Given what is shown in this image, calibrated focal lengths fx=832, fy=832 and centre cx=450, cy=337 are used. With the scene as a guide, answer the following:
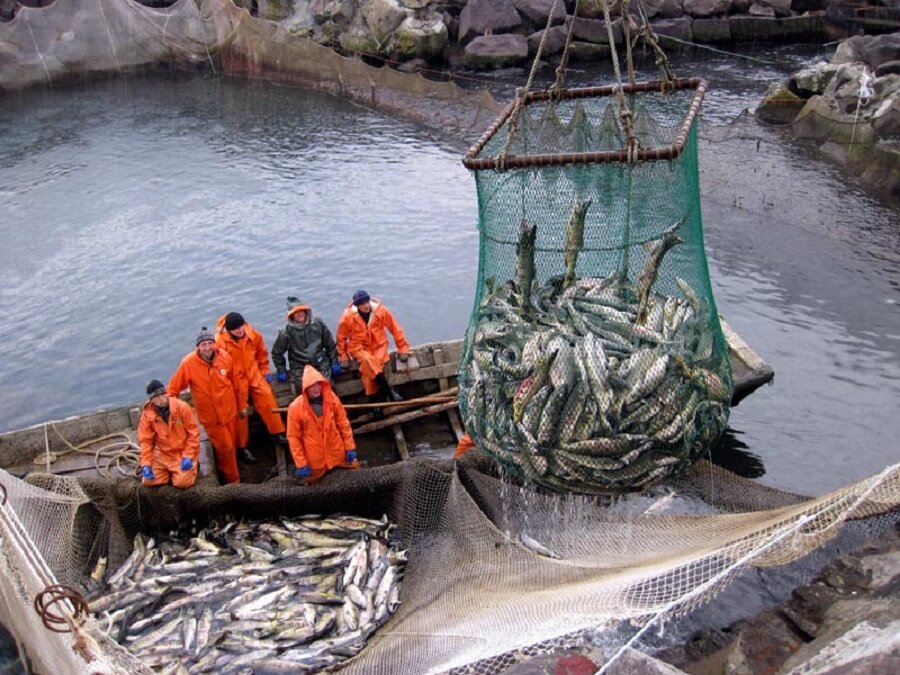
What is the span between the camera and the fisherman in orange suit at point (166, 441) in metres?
8.84

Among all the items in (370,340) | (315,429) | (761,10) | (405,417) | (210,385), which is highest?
(761,10)

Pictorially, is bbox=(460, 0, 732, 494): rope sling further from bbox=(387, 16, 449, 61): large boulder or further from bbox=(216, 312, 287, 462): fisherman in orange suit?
A: bbox=(387, 16, 449, 61): large boulder

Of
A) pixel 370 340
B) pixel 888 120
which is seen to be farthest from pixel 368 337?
pixel 888 120

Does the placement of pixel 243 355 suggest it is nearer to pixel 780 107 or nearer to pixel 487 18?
pixel 780 107

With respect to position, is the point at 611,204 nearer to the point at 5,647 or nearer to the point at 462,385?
the point at 462,385

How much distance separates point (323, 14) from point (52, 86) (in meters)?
10.8

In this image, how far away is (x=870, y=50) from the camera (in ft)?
84.6

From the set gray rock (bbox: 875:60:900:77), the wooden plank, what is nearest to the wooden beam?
the wooden plank

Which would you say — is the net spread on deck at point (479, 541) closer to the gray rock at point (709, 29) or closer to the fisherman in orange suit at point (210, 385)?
the fisherman in orange suit at point (210, 385)

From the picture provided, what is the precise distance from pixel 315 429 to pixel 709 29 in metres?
31.2

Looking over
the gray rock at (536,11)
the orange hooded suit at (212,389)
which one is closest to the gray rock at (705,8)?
the gray rock at (536,11)

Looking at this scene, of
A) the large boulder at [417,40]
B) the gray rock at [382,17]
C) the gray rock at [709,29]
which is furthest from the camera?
the gray rock at [709,29]

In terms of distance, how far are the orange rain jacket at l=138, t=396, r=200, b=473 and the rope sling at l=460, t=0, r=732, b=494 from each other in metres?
3.11

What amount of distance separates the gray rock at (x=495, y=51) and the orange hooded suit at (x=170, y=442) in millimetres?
26490
